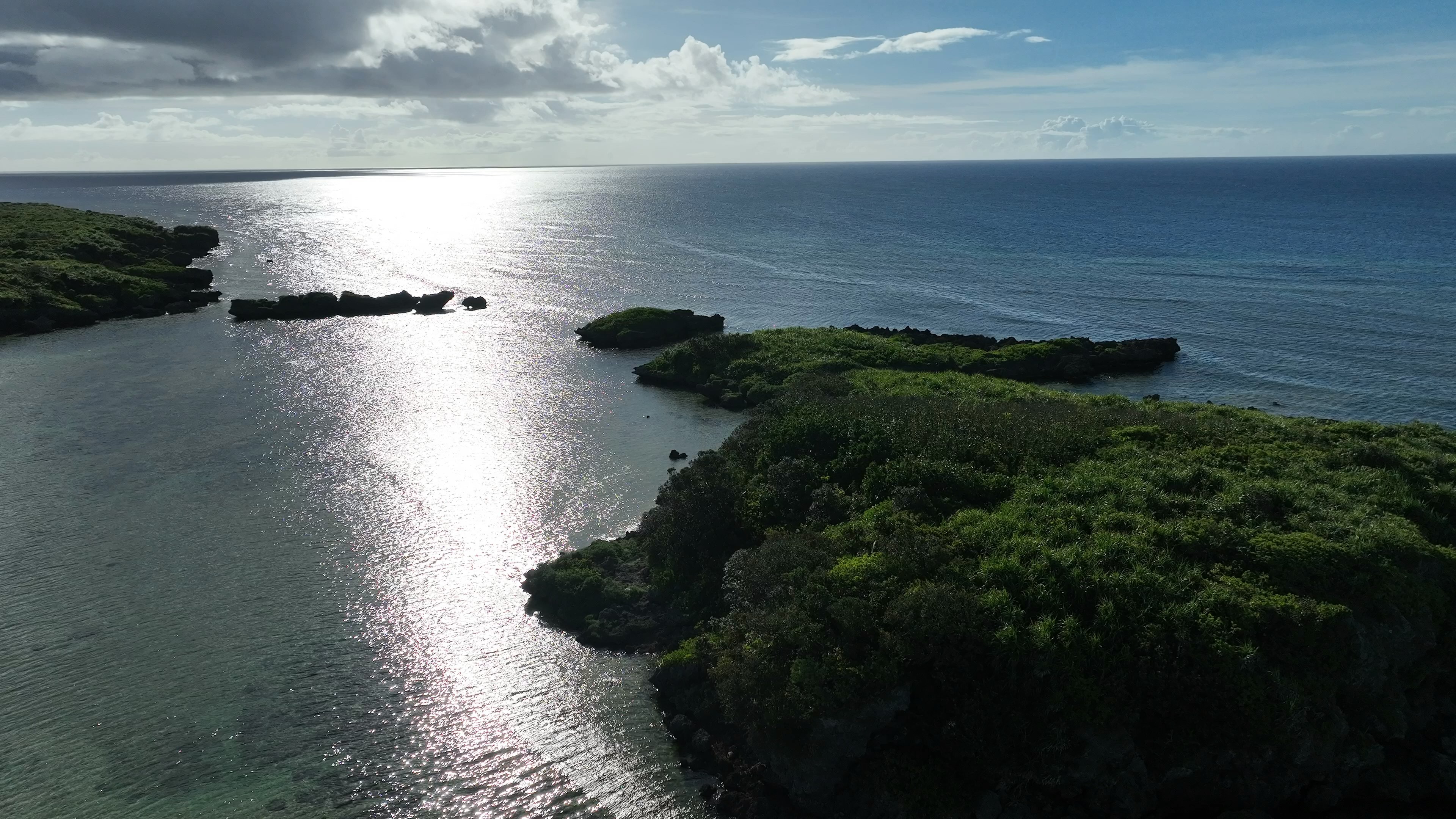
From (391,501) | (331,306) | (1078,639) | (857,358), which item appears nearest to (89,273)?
(331,306)

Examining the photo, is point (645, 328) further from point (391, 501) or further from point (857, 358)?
point (391, 501)

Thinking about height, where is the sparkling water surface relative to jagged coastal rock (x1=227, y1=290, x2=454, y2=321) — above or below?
below

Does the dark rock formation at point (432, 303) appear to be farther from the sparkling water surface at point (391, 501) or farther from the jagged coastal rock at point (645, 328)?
the jagged coastal rock at point (645, 328)

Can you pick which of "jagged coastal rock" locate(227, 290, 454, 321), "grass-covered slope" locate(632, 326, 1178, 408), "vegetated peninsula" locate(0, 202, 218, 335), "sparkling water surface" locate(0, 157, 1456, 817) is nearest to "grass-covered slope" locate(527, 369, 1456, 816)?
"sparkling water surface" locate(0, 157, 1456, 817)

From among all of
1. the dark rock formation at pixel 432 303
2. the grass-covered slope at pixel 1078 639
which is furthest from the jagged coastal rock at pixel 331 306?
the grass-covered slope at pixel 1078 639

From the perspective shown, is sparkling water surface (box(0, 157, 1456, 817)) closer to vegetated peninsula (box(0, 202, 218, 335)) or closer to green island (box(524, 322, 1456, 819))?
green island (box(524, 322, 1456, 819))

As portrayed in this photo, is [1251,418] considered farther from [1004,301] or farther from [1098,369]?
[1004,301]

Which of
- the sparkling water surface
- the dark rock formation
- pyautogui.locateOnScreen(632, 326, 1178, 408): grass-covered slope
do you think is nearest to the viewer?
the sparkling water surface
